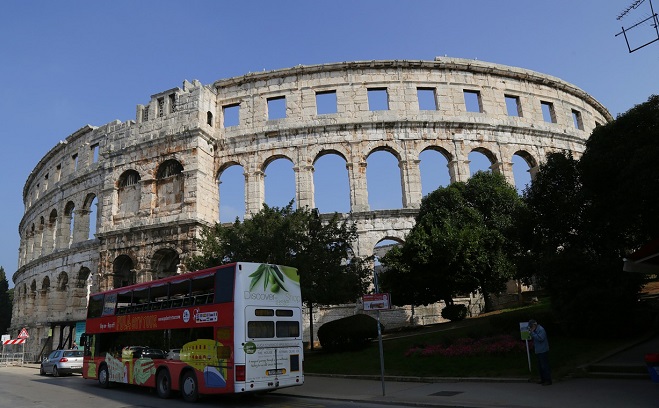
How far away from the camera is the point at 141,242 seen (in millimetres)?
28438

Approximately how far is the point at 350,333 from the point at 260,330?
7733 millimetres

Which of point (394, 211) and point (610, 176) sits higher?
point (394, 211)

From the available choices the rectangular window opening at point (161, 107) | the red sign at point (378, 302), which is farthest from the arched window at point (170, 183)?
the red sign at point (378, 302)

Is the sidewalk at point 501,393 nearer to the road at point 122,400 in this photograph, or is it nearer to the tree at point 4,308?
the road at point 122,400

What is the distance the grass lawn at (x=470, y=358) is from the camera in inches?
487

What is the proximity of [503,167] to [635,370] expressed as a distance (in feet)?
70.2

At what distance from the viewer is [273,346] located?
1170 cm

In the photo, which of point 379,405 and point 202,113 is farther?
point 202,113

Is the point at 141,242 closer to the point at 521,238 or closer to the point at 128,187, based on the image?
the point at 128,187

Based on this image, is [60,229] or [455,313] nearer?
[455,313]

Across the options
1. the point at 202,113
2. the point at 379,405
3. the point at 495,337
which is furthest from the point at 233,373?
the point at 202,113

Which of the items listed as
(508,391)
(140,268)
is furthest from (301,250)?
A: (140,268)

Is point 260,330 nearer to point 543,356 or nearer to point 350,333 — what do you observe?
point 543,356

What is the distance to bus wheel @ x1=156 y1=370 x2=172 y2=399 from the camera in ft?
42.2
